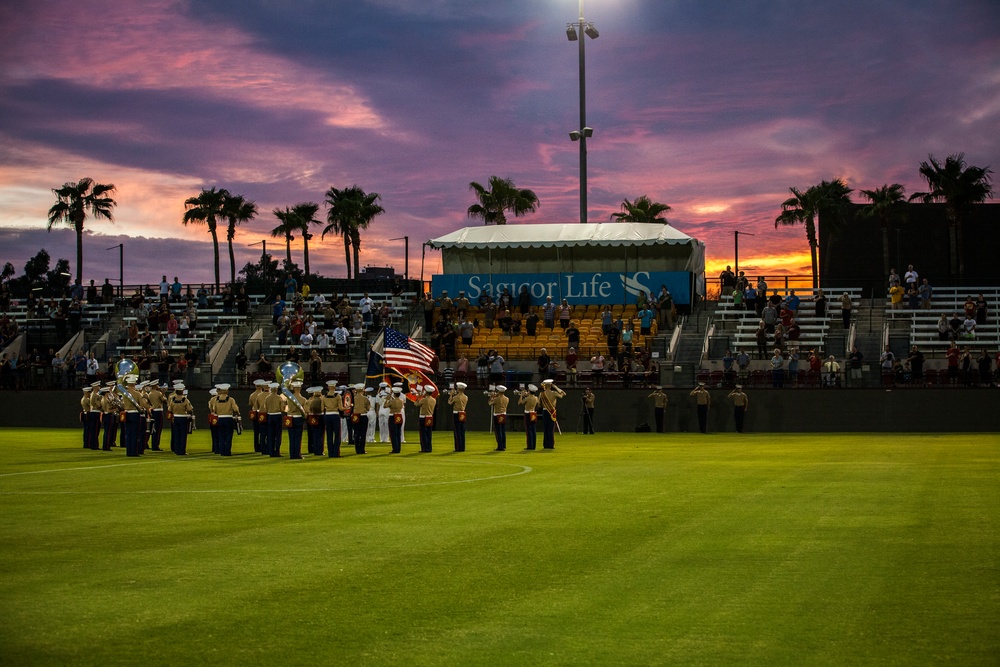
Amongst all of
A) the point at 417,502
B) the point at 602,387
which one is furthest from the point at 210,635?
the point at 602,387

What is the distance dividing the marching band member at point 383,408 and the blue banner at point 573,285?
56.3ft

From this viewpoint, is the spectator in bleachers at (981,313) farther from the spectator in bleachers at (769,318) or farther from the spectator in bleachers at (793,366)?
the spectator in bleachers at (769,318)

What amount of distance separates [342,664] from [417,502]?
9.11 metres

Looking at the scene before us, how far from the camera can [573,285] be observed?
2095 inches

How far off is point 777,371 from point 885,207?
29.5 metres

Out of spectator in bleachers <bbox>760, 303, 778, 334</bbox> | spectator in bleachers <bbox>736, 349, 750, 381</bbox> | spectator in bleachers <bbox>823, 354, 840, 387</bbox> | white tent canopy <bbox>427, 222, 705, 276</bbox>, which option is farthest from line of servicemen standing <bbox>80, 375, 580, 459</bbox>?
white tent canopy <bbox>427, 222, 705, 276</bbox>

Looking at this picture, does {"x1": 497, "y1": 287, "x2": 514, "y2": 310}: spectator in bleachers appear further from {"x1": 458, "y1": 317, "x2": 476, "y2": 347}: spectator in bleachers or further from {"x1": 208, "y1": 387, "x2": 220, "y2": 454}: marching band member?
{"x1": 208, "y1": 387, "x2": 220, "y2": 454}: marching band member

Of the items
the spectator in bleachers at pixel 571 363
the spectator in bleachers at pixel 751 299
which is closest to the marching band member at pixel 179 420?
the spectator in bleachers at pixel 571 363

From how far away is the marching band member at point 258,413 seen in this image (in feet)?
94.5

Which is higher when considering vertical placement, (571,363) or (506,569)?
(571,363)

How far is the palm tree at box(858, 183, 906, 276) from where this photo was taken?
66.8 meters

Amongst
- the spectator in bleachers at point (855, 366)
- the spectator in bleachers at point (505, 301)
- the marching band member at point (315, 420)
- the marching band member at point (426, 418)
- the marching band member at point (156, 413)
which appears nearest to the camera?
the marching band member at point (315, 420)

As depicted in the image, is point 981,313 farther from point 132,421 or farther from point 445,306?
point 132,421

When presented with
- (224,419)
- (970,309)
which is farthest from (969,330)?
(224,419)
